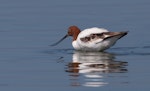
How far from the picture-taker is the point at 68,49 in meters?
21.9

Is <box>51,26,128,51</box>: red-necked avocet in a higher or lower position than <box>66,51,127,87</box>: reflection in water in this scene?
higher

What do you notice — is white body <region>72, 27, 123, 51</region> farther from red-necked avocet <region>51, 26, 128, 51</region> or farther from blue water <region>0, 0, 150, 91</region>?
blue water <region>0, 0, 150, 91</region>

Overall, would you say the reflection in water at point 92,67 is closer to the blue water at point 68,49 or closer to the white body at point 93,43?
the blue water at point 68,49

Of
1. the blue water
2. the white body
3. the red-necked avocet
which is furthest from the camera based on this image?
the white body

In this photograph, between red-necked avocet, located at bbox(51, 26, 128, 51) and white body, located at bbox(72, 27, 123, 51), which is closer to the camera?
red-necked avocet, located at bbox(51, 26, 128, 51)

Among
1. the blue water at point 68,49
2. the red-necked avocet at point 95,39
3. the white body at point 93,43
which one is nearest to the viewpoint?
the blue water at point 68,49

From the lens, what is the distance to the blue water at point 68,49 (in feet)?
54.6

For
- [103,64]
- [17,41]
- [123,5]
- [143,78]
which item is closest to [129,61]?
[103,64]

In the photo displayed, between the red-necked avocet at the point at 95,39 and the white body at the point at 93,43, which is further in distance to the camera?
the white body at the point at 93,43

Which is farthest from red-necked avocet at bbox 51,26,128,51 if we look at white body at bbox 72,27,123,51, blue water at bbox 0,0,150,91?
blue water at bbox 0,0,150,91

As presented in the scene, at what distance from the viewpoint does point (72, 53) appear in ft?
69.6

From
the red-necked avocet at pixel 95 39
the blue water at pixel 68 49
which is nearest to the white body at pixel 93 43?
the red-necked avocet at pixel 95 39

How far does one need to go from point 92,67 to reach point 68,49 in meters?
3.54

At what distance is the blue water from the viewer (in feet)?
54.6
